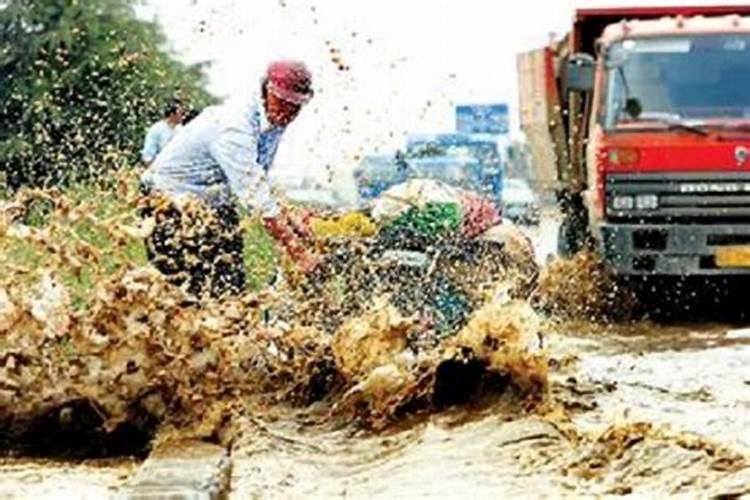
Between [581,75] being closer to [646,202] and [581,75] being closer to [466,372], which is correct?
[646,202]

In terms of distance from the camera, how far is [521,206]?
840 inches

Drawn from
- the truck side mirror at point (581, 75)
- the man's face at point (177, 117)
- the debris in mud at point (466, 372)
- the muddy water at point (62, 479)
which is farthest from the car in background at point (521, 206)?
the muddy water at point (62, 479)

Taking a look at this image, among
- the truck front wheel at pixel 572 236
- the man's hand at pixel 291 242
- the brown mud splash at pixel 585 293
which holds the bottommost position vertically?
the brown mud splash at pixel 585 293

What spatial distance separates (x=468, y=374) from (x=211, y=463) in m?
1.65

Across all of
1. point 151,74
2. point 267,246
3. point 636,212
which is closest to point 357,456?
point 267,246

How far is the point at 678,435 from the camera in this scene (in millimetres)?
7238

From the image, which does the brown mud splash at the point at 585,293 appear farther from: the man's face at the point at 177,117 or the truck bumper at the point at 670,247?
the man's face at the point at 177,117

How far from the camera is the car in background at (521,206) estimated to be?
64.1 feet

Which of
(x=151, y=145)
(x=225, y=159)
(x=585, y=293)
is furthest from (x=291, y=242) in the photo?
(x=585, y=293)

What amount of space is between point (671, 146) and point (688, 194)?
0.40m

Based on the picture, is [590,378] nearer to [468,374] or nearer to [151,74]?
[468,374]

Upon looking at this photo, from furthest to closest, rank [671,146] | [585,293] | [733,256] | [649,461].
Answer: [585,293] → [733,256] → [671,146] → [649,461]

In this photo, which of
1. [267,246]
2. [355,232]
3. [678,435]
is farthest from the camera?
[355,232]

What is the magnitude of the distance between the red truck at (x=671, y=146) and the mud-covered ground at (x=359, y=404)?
15.4ft
